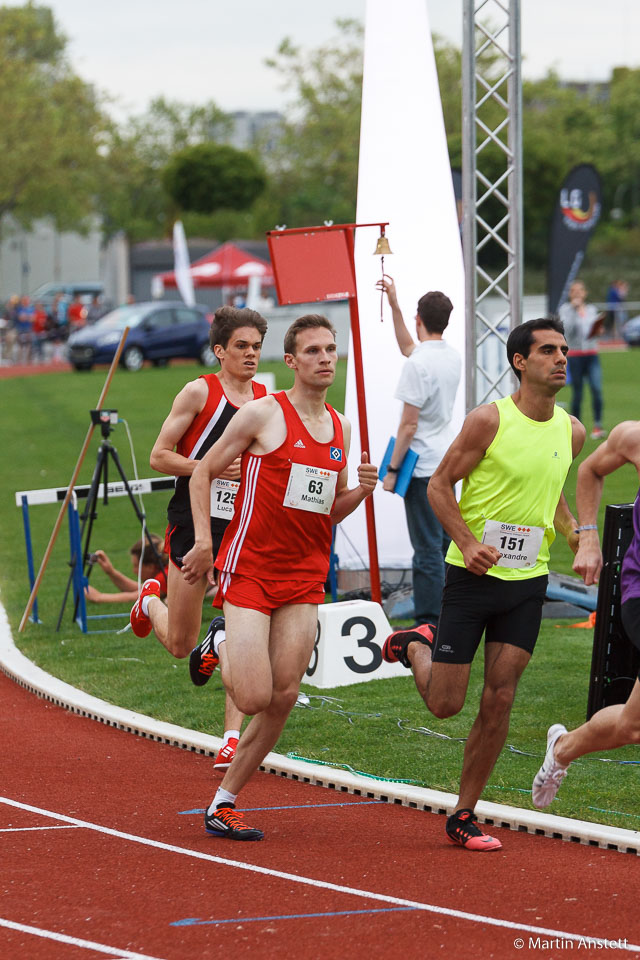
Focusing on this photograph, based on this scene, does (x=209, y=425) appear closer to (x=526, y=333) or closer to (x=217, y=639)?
(x=217, y=639)

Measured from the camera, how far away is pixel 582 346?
20.4 meters

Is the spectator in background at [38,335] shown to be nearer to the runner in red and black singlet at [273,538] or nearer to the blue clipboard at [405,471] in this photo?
the blue clipboard at [405,471]

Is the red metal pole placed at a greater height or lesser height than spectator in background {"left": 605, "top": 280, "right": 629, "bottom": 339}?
lesser

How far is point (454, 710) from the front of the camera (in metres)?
5.81

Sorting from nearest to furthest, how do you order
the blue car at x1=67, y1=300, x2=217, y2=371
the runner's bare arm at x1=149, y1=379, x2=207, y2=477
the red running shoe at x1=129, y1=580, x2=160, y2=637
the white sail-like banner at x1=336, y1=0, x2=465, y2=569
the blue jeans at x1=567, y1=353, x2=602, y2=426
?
the runner's bare arm at x1=149, y1=379, x2=207, y2=477 < the red running shoe at x1=129, y1=580, x2=160, y2=637 < the white sail-like banner at x1=336, y1=0, x2=465, y2=569 < the blue jeans at x1=567, y1=353, x2=602, y2=426 < the blue car at x1=67, y1=300, x2=217, y2=371

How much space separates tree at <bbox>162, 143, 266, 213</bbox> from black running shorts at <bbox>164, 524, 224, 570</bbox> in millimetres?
63186

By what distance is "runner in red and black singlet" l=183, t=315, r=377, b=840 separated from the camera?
5.71m

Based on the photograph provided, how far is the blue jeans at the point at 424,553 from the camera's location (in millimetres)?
9664

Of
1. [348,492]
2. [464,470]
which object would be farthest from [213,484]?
[464,470]

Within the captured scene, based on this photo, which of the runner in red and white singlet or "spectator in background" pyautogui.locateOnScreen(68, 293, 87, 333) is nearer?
the runner in red and white singlet

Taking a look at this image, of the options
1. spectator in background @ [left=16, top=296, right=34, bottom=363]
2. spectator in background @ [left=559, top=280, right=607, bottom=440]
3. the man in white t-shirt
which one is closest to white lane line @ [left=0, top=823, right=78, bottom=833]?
the man in white t-shirt

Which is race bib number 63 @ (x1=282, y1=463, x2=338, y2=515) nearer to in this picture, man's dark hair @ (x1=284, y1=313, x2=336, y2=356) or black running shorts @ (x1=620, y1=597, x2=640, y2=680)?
man's dark hair @ (x1=284, y1=313, x2=336, y2=356)

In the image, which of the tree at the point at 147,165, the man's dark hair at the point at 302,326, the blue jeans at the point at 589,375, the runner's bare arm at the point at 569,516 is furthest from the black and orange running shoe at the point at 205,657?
the tree at the point at 147,165

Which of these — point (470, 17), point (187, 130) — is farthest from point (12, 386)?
point (187, 130)
